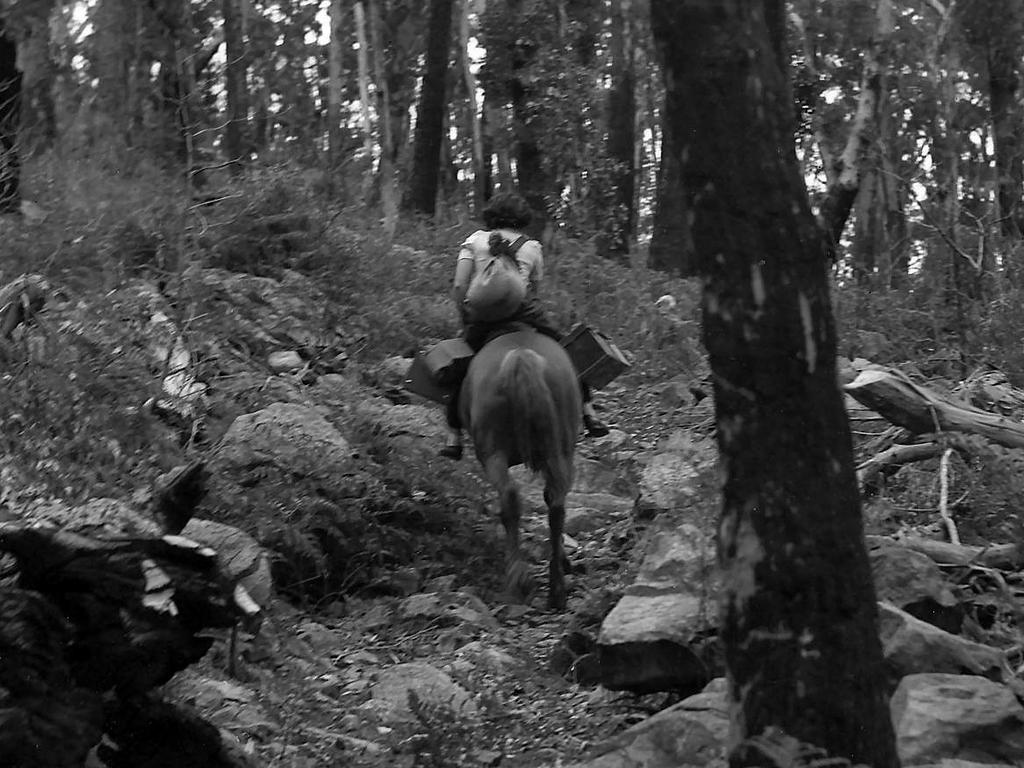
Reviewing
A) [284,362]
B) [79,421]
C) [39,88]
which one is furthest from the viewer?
[39,88]

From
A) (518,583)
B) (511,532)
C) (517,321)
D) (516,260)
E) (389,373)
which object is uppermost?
(516,260)

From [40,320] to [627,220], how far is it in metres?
16.9

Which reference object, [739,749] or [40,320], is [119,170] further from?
[739,749]

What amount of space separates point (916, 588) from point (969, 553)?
1057mm

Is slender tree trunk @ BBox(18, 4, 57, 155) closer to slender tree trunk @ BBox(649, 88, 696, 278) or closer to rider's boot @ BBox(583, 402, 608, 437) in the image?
rider's boot @ BBox(583, 402, 608, 437)

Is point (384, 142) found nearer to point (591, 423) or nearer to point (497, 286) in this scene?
point (591, 423)

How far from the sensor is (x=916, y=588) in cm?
602

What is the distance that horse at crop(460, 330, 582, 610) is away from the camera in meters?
8.30

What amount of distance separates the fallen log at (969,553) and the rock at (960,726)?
181 cm

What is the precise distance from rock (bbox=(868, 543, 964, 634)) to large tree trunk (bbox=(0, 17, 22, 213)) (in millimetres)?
7912

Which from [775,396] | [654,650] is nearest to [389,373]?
[654,650]

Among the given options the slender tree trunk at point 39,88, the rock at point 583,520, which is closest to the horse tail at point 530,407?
the rock at point 583,520

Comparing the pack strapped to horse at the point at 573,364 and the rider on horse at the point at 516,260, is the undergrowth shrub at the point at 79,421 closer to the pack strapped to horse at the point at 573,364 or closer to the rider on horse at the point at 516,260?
the pack strapped to horse at the point at 573,364

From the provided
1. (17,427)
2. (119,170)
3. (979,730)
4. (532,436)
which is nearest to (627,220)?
(119,170)
